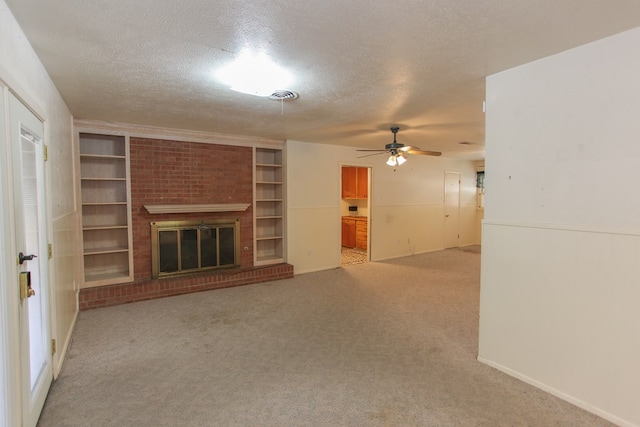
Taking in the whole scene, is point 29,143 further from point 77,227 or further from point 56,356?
point 77,227

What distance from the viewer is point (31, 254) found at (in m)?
1.95

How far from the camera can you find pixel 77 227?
3.84 meters

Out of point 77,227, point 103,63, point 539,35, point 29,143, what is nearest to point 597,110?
point 539,35

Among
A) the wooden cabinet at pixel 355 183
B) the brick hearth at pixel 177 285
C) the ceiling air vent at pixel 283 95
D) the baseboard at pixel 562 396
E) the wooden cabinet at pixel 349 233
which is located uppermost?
the ceiling air vent at pixel 283 95

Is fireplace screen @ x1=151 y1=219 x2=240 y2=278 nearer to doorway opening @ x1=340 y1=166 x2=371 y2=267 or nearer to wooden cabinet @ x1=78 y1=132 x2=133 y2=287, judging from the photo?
wooden cabinet @ x1=78 y1=132 x2=133 y2=287

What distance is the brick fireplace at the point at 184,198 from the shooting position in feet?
13.9

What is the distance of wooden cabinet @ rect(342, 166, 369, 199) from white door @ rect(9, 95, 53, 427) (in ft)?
20.1

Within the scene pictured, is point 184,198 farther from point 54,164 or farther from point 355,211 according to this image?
point 355,211

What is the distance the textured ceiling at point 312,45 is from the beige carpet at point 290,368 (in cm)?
227

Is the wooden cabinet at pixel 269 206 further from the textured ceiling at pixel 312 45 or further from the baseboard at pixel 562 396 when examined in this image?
the baseboard at pixel 562 396

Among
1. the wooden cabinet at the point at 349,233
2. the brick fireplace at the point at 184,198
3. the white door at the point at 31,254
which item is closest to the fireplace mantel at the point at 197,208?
the brick fireplace at the point at 184,198

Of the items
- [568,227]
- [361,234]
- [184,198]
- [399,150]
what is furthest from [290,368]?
[361,234]

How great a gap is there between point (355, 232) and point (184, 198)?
440 centimetres

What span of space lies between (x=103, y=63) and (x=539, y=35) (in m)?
2.85
